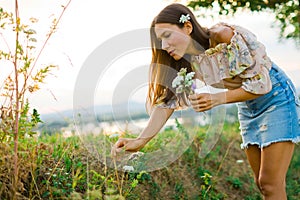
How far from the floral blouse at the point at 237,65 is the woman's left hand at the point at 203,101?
0.21 meters

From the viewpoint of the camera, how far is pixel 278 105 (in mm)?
2648

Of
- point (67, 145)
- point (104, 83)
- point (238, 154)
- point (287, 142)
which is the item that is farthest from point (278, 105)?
point (238, 154)

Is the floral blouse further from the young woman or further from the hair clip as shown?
the hair clip

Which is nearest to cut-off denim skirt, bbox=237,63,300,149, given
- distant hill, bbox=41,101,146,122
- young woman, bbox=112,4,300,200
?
young woman, bbox=112,4,300,200

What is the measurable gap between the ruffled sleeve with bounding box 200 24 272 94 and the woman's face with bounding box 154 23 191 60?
163 millimetres

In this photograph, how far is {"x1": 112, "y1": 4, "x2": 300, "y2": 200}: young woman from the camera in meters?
2.56

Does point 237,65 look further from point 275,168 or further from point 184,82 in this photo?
point 275,168

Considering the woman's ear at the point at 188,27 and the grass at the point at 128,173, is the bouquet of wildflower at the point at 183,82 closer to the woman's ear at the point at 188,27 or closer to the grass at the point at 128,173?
the woman's ear at the point at 188,27

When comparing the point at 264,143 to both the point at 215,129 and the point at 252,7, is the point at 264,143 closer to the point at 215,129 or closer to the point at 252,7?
the point at 215,129

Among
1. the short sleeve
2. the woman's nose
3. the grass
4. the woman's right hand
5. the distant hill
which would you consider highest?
the woman's nose

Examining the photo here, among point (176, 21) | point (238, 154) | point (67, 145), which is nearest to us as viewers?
point (176, 21)

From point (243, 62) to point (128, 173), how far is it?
3.22ft

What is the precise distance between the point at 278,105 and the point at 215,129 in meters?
0.50

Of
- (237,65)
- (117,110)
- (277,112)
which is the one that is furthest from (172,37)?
(277,112)
